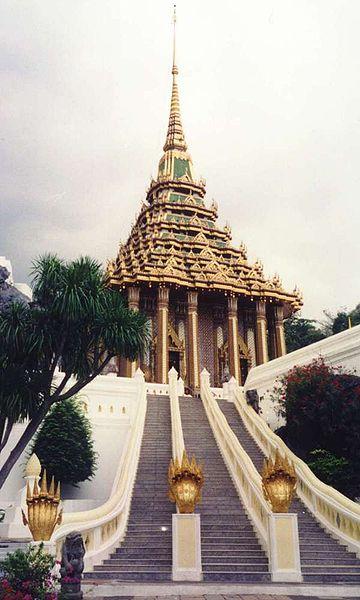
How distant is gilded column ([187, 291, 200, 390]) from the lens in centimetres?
3158

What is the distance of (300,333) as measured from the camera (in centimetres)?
4650

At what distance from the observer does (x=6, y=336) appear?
13320 millimetres

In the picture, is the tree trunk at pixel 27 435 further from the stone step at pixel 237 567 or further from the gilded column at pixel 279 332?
the gilded column at pixel 279 332

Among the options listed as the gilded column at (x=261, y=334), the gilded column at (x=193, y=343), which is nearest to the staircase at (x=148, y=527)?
the gilded column at (x=193, y=343)

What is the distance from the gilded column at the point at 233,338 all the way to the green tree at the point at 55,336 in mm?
18969

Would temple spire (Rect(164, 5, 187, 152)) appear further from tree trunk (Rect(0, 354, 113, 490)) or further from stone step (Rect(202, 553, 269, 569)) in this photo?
stone step (Rect(202, 553, 269, 569))

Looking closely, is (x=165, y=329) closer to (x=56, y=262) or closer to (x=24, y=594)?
(x=56, y=262)

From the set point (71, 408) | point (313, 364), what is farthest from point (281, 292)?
point (71, 408)

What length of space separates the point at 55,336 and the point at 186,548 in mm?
5651

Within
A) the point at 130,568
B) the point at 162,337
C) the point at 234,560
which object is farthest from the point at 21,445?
the point at 162,337

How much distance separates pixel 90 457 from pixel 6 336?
518 cm

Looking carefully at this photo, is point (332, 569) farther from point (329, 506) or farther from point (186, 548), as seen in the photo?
point (186, 548)

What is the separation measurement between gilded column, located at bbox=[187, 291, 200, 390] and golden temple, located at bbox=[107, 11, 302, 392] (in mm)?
54

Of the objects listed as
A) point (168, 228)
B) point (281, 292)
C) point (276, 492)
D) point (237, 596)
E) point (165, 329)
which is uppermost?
point (168, 228)
